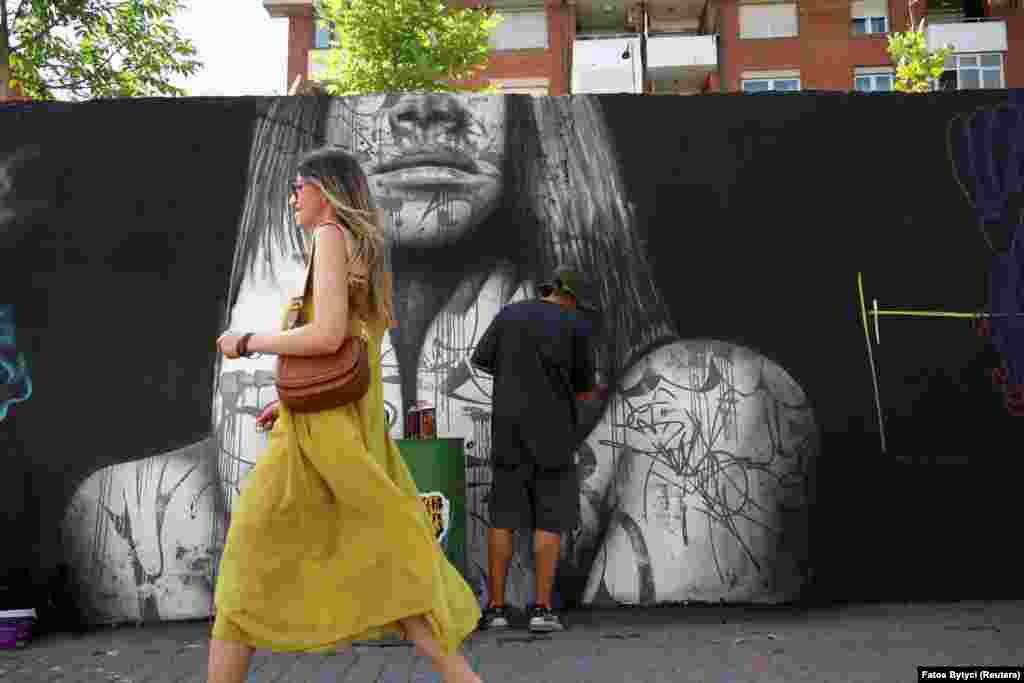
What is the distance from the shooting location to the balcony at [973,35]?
29.8m

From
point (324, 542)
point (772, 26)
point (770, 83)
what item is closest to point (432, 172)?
point (324, 542)

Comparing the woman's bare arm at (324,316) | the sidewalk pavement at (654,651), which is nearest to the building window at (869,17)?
the sidewalk pavement at (654,651)

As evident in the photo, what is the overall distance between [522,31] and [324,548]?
1180 inches

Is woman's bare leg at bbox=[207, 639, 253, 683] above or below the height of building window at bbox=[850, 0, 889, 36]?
below

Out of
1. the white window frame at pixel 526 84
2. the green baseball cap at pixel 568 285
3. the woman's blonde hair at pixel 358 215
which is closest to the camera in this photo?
the woman's blonde hair at pixel 358 215

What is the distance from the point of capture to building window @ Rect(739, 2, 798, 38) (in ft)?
99.7

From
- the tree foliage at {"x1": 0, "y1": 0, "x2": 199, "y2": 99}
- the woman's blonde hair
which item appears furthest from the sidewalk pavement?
the tree foliage at {"x1": 0, "y1": 0, "x2": 199, "y2": 99}

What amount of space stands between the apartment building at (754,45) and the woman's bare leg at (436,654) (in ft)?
91.9

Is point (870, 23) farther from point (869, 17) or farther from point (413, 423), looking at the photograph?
point (413, 423)

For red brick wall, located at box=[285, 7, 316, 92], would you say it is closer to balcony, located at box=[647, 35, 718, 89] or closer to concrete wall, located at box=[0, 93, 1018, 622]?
balcony, located at box=[647, 35, 718, 89]

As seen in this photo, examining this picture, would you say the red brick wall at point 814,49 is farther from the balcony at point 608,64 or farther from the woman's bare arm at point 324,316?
the woman's bare arm at point 324,316

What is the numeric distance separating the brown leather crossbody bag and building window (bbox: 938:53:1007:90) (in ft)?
103

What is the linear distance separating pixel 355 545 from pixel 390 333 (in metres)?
2.38

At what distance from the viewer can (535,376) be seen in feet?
15.4
